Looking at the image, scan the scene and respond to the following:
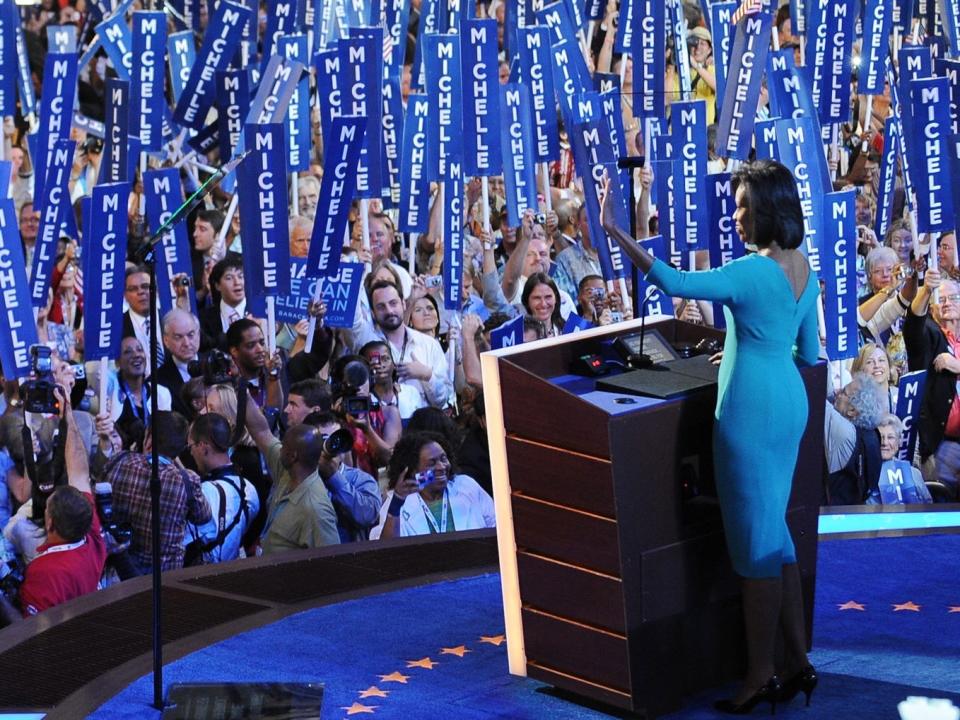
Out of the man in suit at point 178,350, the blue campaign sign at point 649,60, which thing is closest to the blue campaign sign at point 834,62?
the blue campaign sign at point 649,60

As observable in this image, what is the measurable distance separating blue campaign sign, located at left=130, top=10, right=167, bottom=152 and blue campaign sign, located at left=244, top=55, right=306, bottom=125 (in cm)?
41

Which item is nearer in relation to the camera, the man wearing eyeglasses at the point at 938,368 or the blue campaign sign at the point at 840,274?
the blue campaign sign at the point at 840,274

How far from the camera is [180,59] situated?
7586mm

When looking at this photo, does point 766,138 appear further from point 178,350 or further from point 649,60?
point 178,350

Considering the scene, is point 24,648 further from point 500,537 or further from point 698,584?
point 698,584

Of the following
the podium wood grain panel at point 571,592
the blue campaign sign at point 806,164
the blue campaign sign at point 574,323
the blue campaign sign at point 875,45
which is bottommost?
the podium wood grain panel at point 571,592

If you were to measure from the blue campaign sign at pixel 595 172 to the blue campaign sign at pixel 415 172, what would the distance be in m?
0.46

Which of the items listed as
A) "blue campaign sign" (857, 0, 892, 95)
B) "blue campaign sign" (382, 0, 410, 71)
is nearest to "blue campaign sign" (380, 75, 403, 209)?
"blue campaign sign" (382, 0, 410, 71)

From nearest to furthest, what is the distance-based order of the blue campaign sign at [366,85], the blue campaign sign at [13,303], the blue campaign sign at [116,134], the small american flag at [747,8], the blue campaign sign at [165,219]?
1. the blue campaign sign at [13,303]
2. the blue campaign sign at [165,219]
3. the blue campaign sign at [116,134]
4. the blue campaign sign at [366,85]
5. the small american flag at [747,8]

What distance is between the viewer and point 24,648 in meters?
4.62

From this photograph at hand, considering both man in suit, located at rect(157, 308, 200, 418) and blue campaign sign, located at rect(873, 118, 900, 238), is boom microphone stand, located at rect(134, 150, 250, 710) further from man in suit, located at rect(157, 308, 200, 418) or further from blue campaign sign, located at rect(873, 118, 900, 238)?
blue campaign sign, located at rect(873, 118, 900, 238)

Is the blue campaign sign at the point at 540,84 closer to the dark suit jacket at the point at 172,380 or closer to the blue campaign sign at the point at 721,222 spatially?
the blue campaign sign at the point at 721,222

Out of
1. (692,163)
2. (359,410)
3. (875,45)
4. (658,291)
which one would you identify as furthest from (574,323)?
(875,45)

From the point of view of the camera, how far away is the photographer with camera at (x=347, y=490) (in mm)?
6438
